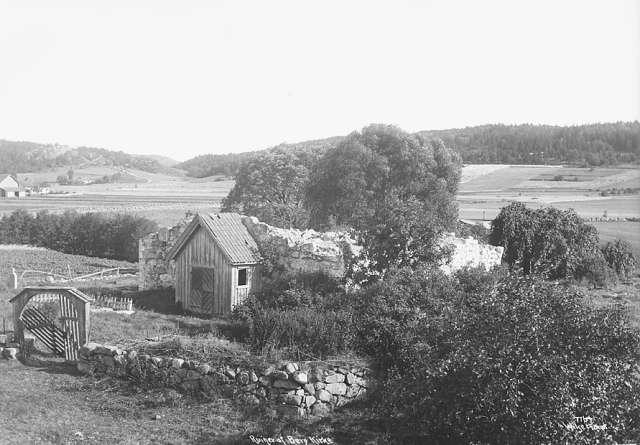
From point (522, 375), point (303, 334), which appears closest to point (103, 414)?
point (303, 334)

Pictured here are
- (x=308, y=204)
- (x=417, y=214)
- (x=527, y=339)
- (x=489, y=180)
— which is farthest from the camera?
(x=489, y=180)

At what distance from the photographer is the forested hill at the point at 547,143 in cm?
7381

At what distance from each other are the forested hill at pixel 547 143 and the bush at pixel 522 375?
2372 inches

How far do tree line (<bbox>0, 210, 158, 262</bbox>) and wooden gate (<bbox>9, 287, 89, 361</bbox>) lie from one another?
113 feet

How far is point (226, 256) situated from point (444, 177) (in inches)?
824

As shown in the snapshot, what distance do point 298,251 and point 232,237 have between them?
101 inches

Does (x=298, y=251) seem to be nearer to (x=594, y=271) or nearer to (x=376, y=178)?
(x=376, y=178)

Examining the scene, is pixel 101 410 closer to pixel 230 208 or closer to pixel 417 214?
pixel 417 214

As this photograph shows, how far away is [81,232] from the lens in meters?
55.3

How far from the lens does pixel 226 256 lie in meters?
22.1

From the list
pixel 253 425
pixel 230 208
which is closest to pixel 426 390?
pixel 253 425

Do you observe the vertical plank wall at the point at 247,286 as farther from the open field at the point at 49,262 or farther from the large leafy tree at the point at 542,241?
the open field at the point at 49,262

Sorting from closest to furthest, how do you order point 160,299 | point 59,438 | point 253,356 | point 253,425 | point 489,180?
point 59,438, point 253,425, point 253,356, point 160,299, point 489,180

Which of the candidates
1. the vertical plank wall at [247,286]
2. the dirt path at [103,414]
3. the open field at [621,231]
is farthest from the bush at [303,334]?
the open field at [621,231]
